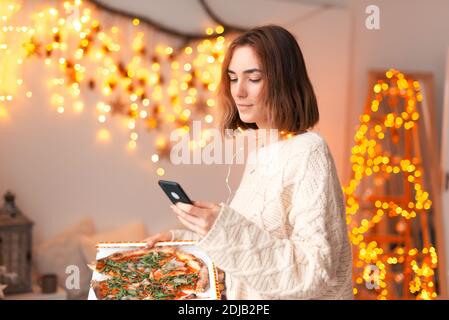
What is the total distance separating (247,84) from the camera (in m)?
1.05

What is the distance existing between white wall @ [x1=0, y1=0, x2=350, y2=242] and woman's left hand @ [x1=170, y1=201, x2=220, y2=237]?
1900 millimetres

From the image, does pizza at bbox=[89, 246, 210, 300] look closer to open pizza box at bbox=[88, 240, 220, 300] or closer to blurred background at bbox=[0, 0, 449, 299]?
open pizza box at bbox=[88, 240, 220, 300]

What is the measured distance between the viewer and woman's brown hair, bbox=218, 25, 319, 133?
1.01 metres

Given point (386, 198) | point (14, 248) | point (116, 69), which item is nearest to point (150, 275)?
point (14, 248)

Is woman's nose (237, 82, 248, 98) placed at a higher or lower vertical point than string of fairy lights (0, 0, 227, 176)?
lower

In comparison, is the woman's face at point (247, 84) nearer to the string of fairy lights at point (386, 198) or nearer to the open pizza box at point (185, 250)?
the open pizza box at point (185, 250)

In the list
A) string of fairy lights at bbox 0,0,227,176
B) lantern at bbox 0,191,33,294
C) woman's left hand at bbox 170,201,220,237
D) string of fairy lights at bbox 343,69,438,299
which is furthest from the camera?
string of fairy lights at bbox 343,69,438,299

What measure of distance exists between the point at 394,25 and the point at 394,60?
0.17m

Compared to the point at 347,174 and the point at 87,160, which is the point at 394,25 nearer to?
the point at 347,174

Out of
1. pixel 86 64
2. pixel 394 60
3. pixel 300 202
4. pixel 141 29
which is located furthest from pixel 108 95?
pixel 300 202

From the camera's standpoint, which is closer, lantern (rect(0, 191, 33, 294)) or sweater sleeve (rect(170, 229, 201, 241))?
sweater sleeve (rect(170, 229, 201, 241))

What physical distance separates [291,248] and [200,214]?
14 centimetres

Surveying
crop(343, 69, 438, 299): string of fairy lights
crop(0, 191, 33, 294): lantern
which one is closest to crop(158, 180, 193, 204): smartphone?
crop(0, 191, 33, 294): lantern

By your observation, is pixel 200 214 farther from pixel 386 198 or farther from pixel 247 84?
pixel 386 198
